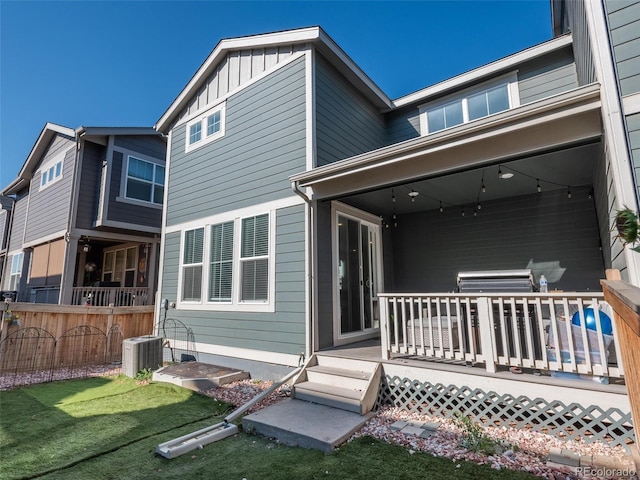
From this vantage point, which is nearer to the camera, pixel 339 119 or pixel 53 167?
pixel 339 119

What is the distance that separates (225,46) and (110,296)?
7.90 m

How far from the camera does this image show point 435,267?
22.9ft

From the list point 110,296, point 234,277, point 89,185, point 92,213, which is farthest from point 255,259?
point 89,185

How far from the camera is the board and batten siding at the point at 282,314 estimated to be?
519 centimetres

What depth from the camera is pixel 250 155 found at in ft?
21.2

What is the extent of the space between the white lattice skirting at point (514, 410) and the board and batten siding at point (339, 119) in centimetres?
368

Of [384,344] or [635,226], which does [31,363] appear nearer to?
[384,344]

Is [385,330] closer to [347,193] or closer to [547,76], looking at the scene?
[347,193]

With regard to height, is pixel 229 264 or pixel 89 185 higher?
pixel 89 185

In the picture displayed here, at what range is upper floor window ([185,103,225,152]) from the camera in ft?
24.1

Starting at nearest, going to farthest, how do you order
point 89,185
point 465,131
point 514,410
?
point 514,410 < point 465,131 < point 89,185

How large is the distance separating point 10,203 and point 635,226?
21503 mm

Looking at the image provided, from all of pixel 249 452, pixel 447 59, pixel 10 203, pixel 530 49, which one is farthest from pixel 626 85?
pixel 10 203

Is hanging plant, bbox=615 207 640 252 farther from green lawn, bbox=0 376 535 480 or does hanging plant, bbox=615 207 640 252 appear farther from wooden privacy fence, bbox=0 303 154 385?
wooden privacy fence, bbox=0 303 154 385
